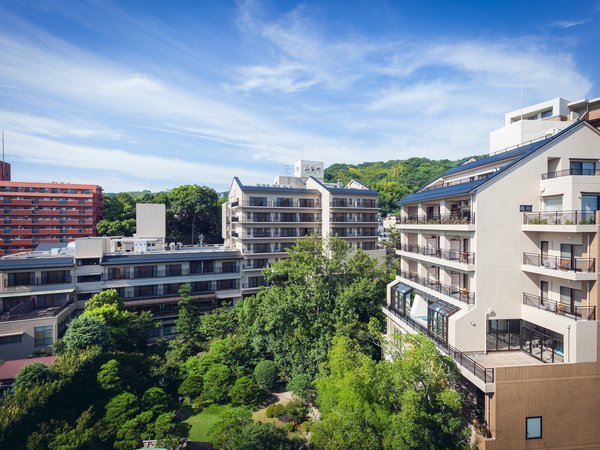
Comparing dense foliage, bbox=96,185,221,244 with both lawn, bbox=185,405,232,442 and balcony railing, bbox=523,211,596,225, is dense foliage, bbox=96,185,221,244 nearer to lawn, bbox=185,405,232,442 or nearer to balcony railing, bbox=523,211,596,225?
lawn, bbox=185,405,232,442

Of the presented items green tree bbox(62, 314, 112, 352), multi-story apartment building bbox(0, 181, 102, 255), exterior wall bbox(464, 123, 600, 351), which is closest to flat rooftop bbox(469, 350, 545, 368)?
exterior wall bbox(464, 123, 600, 351)

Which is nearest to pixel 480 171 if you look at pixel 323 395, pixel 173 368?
pixel 323 395

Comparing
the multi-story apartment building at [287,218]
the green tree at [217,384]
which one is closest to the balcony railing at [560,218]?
the green tree at [217,384]

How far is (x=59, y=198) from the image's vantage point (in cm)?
6769

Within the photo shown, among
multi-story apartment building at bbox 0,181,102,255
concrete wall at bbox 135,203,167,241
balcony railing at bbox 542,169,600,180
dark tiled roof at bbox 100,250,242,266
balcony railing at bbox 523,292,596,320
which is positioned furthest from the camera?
multi-story apartment building at bbox 0,181,102,255

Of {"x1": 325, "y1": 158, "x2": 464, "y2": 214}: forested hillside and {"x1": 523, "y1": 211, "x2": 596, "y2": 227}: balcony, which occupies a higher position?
{"x1": 325, "y1": 158, "x2": 464, "y2": 214}: forested hillside

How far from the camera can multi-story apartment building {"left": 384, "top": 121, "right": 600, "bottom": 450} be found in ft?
48.9

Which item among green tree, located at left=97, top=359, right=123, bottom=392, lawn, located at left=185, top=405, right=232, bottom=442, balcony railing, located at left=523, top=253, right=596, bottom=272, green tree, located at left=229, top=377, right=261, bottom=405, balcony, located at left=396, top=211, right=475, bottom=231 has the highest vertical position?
balcony, located at left=396, top=211, right=475, bottom=231

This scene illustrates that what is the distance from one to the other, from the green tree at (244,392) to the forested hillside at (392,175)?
230 feet

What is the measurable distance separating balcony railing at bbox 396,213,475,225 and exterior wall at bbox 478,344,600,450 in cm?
807

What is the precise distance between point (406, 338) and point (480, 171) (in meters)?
13.8

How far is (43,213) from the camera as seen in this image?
6662 centimetres

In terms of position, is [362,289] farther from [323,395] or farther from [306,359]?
[323,395]

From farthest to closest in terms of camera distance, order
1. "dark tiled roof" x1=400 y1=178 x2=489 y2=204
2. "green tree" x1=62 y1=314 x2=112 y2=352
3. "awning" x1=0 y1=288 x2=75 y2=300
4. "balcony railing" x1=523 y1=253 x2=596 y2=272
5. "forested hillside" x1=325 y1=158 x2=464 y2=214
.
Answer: "forested hillside" x1=325 y1=158 x2=464 y2=214 < "awning" x1=0 y1=288 x2=75 y2=300 < "green tree" x1=62 y1=314 x2=112 y2=352 < "dark tiled roof" x1=400 y1=178 x2=489 y2=204 < "balcony railing" x1=523 y1=253 x2=596 y2=272
